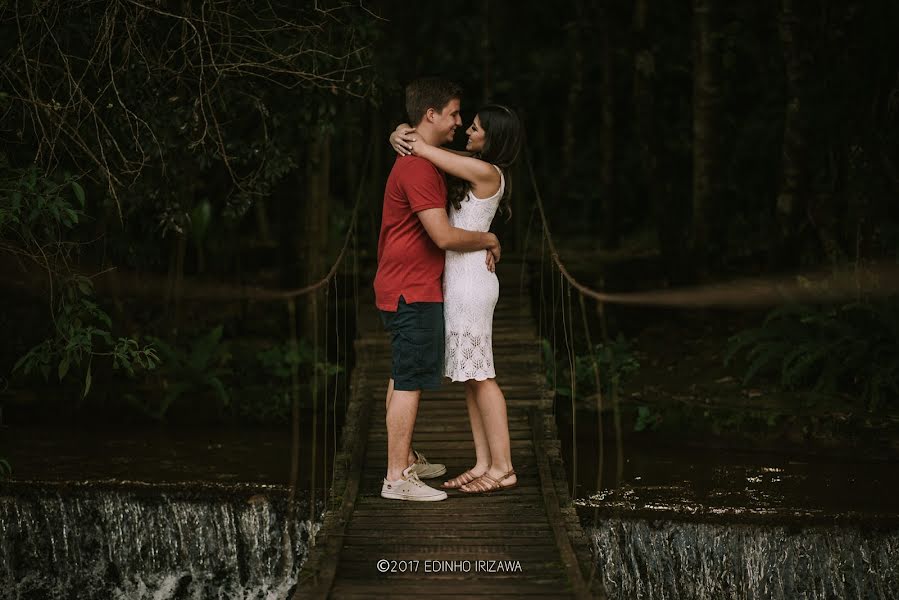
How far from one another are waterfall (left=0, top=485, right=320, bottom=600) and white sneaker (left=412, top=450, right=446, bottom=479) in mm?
1552

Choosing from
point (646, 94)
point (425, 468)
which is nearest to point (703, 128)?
point (646, 94)

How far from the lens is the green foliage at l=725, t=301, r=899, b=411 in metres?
10.5

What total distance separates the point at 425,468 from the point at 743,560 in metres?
2.19

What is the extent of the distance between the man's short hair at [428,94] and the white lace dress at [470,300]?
542mm

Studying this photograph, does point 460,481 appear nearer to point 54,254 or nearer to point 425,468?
point 425,468

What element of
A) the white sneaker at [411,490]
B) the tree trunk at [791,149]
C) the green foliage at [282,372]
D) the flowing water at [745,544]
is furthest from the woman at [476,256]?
the tree trunk at [791,149]

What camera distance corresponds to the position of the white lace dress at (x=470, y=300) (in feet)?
21.9

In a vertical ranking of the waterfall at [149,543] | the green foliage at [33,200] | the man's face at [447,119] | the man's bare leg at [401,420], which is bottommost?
the waterfall at [149,543]

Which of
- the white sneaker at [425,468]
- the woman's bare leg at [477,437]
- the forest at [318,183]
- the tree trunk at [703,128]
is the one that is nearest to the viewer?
the woman's bare leg at [477,437]

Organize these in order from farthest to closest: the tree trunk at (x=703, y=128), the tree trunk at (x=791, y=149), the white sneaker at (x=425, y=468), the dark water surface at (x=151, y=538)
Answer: the tree trunk at (x=703, y=128) < the tree trunk at (x=791, y=149) < the dark water surface at (x=151, y=538) < the white sneaker at (x=425, y=468)

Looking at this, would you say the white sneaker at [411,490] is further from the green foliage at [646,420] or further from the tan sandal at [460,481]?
the green foliage at [646,420]

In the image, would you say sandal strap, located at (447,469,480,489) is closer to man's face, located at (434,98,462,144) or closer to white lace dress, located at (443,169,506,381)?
white lace dress, located at (443,169,506,381)

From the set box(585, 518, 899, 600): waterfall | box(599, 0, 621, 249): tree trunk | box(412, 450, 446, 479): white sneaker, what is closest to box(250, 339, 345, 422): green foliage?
box(585, 518, 899, 600): waterfall

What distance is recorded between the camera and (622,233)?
62.1 feet
